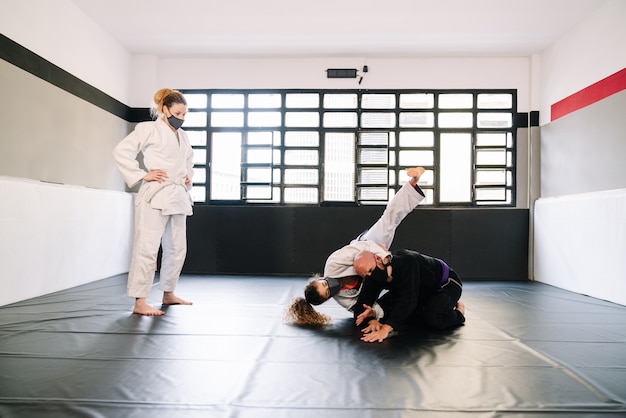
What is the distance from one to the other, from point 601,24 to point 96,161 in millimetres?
5498

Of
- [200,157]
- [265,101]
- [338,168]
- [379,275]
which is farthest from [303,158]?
[379,275]

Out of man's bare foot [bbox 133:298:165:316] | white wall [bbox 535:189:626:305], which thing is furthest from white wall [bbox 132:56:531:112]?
man's bare foot [bbox 133:298:165:316]

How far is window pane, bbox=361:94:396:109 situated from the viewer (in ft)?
19.5

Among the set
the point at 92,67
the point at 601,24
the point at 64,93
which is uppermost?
the point at 601,24

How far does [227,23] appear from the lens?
4.99 meters

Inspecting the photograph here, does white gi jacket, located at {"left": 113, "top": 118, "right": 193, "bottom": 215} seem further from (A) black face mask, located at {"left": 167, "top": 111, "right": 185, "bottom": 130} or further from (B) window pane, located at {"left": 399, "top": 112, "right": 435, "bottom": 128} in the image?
(B) window pane, located at {"left": 399, "top": 112, "right": 435, "bottom": 128}

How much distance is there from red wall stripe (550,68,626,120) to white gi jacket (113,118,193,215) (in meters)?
3.93

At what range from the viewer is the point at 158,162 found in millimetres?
3238

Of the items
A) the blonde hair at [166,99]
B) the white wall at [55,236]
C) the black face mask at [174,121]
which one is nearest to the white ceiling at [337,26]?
the blonde hair at [166,99]

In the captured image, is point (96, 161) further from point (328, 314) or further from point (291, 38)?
point (328, 314)

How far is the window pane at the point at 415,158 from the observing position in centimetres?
591

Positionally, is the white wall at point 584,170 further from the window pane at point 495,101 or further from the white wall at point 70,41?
the white wall at point 70,41

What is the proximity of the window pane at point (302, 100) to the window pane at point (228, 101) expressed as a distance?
637 millimetres

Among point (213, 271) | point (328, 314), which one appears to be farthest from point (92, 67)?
point (328, 314)
